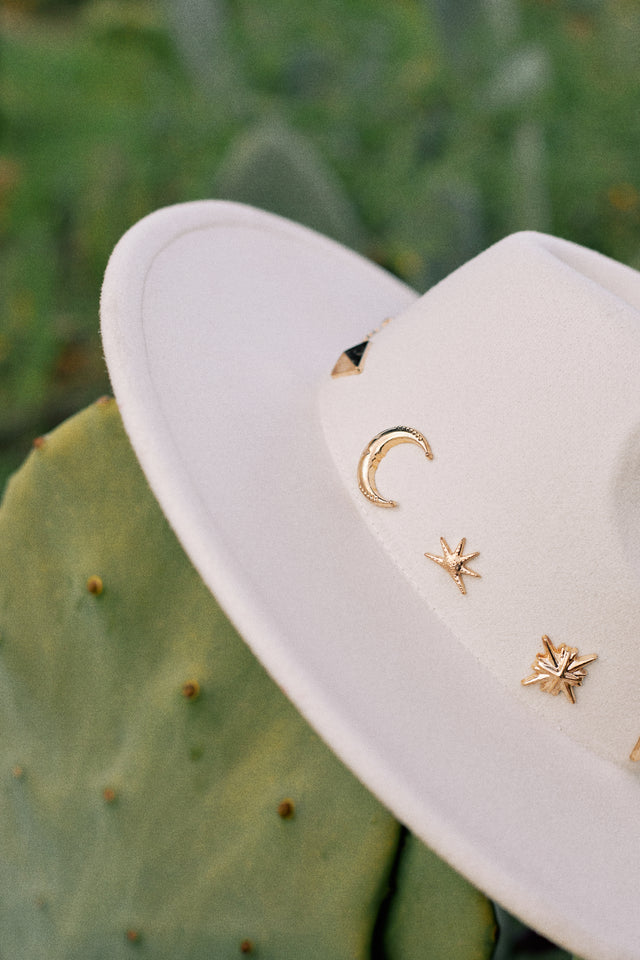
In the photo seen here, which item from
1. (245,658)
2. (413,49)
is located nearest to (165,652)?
(245,658)

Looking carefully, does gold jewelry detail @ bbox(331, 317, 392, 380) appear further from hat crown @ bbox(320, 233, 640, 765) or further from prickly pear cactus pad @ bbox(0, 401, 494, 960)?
prickly pear cactus pad @ bbox(0, 401, 494, 960)

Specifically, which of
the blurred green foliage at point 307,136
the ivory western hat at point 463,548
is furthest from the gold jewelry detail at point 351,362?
the blurred green foliage at point 307,136

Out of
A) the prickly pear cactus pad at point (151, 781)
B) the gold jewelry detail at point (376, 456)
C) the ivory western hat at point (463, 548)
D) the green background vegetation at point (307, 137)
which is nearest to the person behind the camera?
the ivory western hat at point (463, 548)

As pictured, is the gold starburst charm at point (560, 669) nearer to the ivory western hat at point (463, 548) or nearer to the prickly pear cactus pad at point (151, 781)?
the ivory western hat at point (463, 548)

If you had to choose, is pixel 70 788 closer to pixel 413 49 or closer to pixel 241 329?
pixel 241 329

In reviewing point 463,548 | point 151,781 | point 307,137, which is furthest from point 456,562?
point 307,137

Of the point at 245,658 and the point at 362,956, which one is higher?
the point at 245,658

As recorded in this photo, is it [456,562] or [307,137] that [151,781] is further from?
[307,137]
